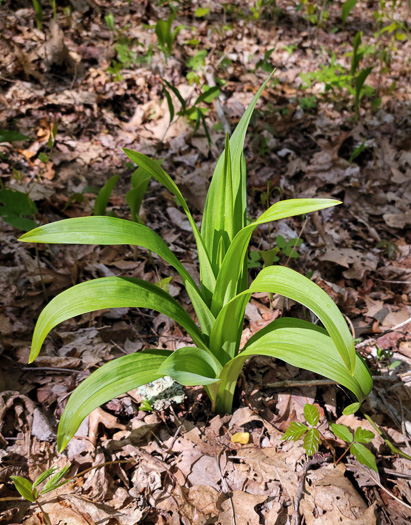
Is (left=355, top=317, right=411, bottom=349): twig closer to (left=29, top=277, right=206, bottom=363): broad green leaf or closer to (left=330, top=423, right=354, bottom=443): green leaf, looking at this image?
(left=330, top=423, right=354, bottom=443): green leaf

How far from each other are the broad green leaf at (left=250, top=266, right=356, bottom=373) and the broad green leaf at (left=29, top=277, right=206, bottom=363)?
303 millimetres

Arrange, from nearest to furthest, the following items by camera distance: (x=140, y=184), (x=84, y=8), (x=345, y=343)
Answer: (x=345, y=343), (x=140, y=184), (x=84, y=8)

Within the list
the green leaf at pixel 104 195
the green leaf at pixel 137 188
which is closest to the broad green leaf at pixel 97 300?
the green leaf at pixel 137 188

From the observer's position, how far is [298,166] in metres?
2.74

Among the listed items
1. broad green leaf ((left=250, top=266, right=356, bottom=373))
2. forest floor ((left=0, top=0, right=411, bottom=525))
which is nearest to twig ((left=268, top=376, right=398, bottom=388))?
forest floor ((left=0, top=0, right=411, bottom=525))

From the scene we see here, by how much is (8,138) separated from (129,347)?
1076mm

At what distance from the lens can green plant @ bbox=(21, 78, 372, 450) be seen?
0.96 meters

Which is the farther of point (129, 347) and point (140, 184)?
point (140, 184)

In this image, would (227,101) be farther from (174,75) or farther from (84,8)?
(84,8)

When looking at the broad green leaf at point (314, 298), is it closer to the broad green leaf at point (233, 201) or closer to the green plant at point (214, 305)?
the green plant at point (214, 305)

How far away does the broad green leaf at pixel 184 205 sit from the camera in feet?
3.60

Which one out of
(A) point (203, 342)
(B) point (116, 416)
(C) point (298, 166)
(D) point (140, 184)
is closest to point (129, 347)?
(B) point (116, 416)

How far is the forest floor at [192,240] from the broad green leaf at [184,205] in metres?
0.47

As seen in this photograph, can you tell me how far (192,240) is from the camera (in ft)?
7.32
